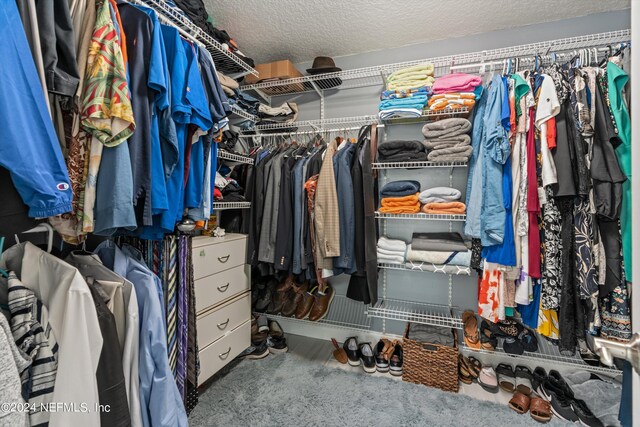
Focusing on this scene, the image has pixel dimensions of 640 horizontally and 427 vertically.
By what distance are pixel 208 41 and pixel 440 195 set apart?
159 centimetres

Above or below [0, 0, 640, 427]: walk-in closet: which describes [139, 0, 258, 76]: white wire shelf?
above

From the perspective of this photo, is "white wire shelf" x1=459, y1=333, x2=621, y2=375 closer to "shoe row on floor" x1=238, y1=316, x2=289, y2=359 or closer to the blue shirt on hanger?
"shoe row on floor" x1=238, y1=316, x2=289, y2=359

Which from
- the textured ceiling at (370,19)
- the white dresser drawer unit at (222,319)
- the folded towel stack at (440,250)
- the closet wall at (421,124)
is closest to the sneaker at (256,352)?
the white dresser drawer unit at (222,319)

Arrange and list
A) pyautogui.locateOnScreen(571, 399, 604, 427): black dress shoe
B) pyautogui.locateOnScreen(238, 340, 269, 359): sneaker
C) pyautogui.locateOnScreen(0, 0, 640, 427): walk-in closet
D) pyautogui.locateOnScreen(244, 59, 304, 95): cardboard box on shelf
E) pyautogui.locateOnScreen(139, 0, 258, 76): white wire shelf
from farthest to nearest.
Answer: pyautogui.locateOnScreen(244, 59, 304, 95): cardboard box on shelf < pyautogui.locateOnScreen(238, 340, 269, 359): sneaker < pyautogui.locateOnScreen(571, 399, 604, 427): black dress shoe < pyautogui.locateOnScreen(139, 0, 258, 76): white wire shelf < pyautogui.locateOnScreen(0, 0, 640, 427): walk-in closet

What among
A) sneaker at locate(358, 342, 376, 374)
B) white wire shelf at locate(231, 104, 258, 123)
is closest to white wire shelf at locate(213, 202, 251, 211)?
white wire shelf at locate(231, 104, 258, 123)

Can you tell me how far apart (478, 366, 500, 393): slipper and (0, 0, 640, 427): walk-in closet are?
12 millimetres

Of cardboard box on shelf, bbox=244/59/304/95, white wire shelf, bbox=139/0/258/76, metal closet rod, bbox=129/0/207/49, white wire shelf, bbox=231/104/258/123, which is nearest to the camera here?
metal closet rod, bbox=129/0/207/49

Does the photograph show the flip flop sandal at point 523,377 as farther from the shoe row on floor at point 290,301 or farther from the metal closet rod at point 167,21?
the metal closet rod at point 167,21

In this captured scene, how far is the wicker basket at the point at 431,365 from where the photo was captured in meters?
1.63

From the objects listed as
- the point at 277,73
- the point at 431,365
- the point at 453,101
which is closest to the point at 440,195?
the point at 453,101

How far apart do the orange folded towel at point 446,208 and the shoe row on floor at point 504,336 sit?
763 mm

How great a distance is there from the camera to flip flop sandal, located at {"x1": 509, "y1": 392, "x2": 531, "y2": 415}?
1.46m

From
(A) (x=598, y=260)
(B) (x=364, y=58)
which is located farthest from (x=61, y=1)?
(A) (x=598, y=260)

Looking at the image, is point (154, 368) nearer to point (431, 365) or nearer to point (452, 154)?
point (431, 365)
